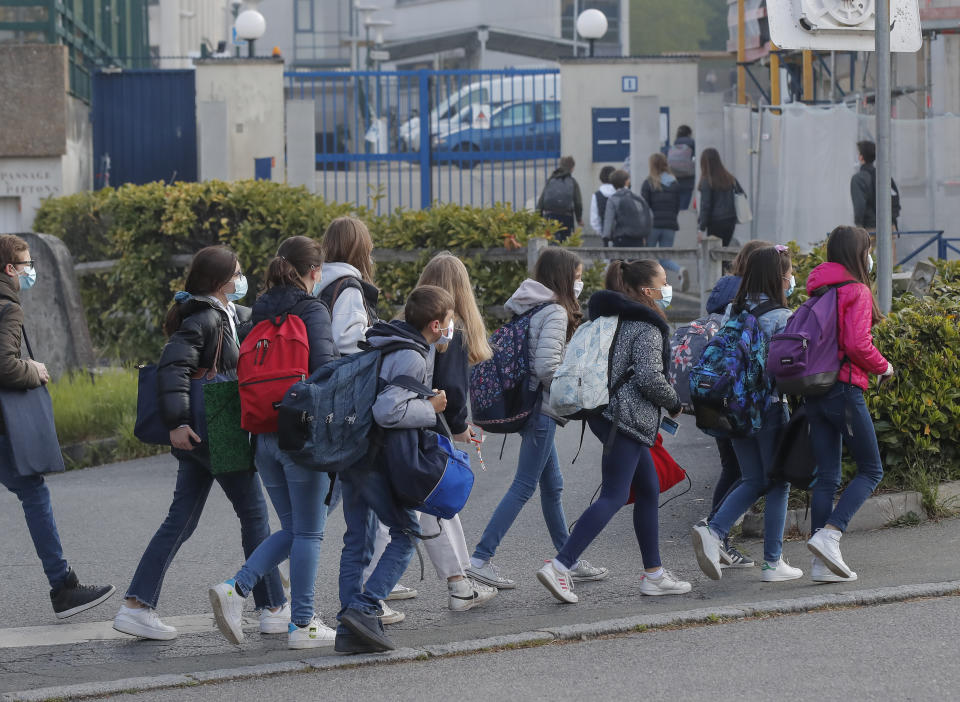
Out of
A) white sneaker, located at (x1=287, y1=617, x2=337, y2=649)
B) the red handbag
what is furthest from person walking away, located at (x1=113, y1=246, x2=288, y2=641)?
the red handbag

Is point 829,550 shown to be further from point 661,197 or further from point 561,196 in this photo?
point 561,196

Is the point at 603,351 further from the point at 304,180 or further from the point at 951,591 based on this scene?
the point at 304,180

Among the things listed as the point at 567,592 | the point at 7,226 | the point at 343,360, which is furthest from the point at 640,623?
the point at 7,226

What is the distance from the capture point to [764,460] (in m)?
6.86

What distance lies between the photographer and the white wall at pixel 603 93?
20547mm

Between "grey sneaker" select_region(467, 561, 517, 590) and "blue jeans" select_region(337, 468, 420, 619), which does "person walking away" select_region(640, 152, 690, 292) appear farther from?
"blue jeans" select_region(337, 468, 420, 619)

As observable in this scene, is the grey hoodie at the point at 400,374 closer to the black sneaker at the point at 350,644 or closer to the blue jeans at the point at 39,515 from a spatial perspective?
the black sneaker at the point at 350,644

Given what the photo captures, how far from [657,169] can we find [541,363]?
1050cm

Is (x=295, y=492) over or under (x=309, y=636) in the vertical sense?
over

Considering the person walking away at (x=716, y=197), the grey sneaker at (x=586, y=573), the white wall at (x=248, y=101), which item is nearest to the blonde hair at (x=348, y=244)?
the grey sneaker at (x=586, y=573)

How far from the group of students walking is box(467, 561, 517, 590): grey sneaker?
0.04 feet

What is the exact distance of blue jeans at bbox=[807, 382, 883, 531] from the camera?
21.8 feet

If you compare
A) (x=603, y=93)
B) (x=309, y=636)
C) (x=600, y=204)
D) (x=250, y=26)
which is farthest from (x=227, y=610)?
(x=250, y=26)

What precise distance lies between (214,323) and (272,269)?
0.35 metres
